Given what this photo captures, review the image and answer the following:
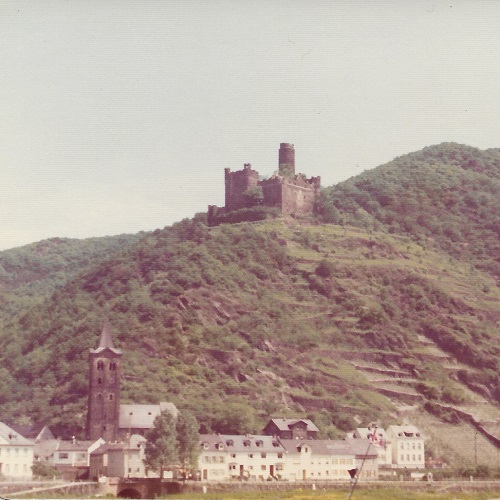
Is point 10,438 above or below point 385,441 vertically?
below

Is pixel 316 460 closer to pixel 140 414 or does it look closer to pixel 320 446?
pixel 320 446

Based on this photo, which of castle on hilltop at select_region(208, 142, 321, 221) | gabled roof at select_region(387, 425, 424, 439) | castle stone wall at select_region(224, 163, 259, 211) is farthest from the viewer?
castle stone wall at select_region(224, 163, 259, 211)

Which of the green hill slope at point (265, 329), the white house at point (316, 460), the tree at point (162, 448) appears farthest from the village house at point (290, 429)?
the tree at point (162, 448)

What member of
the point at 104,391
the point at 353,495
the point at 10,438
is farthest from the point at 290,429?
the point at 10,438

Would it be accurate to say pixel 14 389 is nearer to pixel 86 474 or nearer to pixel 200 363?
pixel 200 363

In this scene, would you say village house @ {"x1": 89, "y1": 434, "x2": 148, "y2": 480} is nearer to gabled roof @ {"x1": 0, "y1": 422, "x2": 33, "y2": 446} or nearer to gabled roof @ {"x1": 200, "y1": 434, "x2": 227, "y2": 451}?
gabled roof @ {"x1": 200, "y1": 434, "x2": 227, "y2": 451}

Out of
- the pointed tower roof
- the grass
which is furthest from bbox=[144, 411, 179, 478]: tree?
the pointed tower roof
